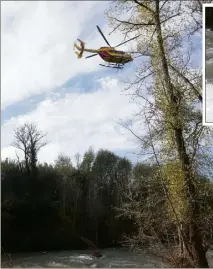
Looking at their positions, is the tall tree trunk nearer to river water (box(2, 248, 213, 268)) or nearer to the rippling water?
river water (box(2, 248, 213, 268))

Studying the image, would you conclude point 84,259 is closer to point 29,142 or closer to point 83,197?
point 83,197

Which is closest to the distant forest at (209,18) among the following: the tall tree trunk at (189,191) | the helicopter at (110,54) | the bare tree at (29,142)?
the tall tree trunk at (189,191)

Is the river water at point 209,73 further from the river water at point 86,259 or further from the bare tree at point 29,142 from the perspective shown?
the bare tree at point 29,142

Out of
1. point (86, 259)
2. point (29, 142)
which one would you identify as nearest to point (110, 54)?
point (29, 142)

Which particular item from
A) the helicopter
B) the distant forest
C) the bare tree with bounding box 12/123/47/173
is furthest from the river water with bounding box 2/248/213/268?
the distant forest

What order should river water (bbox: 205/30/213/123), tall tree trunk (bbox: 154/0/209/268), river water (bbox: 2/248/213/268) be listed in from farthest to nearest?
river water (bbox: 2/248/213/268)
tall tree trunk (bbox: 154/0/209/268)
river water (bbox: 205/30/213/123)
